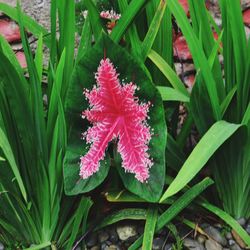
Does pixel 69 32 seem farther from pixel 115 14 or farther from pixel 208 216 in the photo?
pixel 208 216

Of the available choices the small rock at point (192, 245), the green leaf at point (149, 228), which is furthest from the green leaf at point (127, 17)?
the small rock at point (192, 245)

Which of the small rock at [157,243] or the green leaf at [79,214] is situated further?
the small rock at [157,243]

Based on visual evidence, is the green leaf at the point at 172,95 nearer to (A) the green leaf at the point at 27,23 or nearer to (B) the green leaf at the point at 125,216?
(B) the green leaf at the point at 125,216

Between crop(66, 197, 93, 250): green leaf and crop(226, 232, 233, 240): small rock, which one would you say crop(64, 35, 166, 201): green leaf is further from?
crop(226, 232, 233, 240): small rock

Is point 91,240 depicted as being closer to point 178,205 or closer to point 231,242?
point 178,205

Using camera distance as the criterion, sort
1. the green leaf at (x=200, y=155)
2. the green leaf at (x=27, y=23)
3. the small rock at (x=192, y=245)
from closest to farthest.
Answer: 1. the green leaf at (x=200, y=155)
2. the small rock at (x=192, y=245)
3. the green leaf at (x=27, y=23)

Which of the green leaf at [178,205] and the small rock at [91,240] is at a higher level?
the green leaf at [178,205]

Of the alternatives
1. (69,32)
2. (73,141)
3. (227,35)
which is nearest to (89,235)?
(73,141)

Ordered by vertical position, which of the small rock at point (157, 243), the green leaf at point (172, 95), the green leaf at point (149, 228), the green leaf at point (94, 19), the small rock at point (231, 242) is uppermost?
the green leaf at point (94, 19)

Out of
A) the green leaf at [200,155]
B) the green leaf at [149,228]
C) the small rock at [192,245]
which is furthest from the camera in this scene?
the small rock at [192,245]
